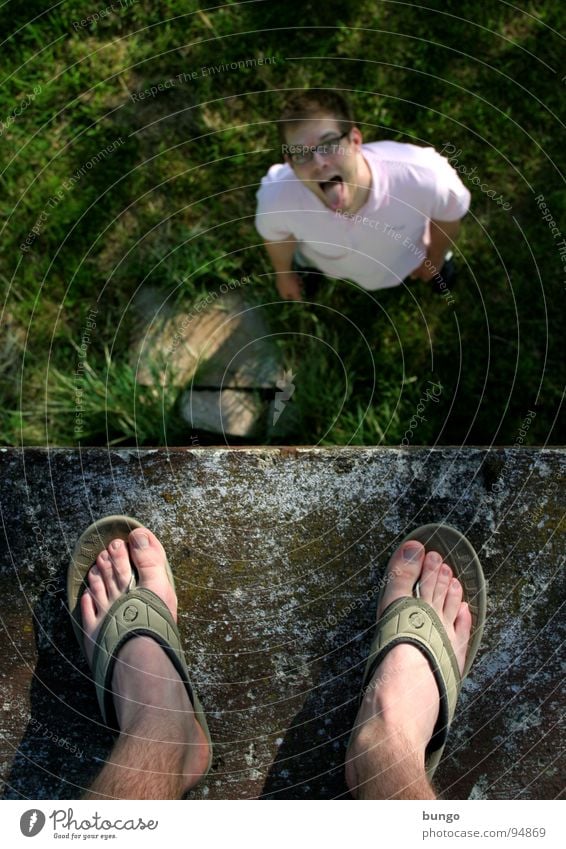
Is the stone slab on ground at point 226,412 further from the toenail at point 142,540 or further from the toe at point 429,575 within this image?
the toe at point 429,575

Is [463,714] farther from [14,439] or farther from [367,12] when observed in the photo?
[367,12]

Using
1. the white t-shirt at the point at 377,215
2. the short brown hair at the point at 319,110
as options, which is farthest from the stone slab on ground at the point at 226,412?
the short brown hair at the point at 319,110

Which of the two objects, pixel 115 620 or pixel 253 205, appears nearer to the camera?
pixel 115 620

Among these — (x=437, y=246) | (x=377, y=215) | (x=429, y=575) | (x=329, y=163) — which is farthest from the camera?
(x=437, y=246)

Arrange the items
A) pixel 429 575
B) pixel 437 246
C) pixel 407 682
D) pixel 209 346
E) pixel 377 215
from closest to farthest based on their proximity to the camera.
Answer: pixel 407 682
pixel 429 575
pixel 377 215
pixel 437 246
pixel 209 346

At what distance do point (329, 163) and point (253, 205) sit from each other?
514 millimetres

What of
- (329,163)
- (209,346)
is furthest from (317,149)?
(209,346)

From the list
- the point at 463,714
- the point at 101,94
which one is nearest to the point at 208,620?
the point at 463,714

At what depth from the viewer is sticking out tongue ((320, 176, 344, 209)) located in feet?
7.61

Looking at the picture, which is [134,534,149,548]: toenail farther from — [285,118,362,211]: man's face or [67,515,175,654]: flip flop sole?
[285,118,362,211]: man's face

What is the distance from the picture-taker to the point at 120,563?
7.20ft

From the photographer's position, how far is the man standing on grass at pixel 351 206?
2314mm

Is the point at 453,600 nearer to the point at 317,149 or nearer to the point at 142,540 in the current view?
the point at 142,540

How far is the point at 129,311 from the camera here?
8.84 ft
